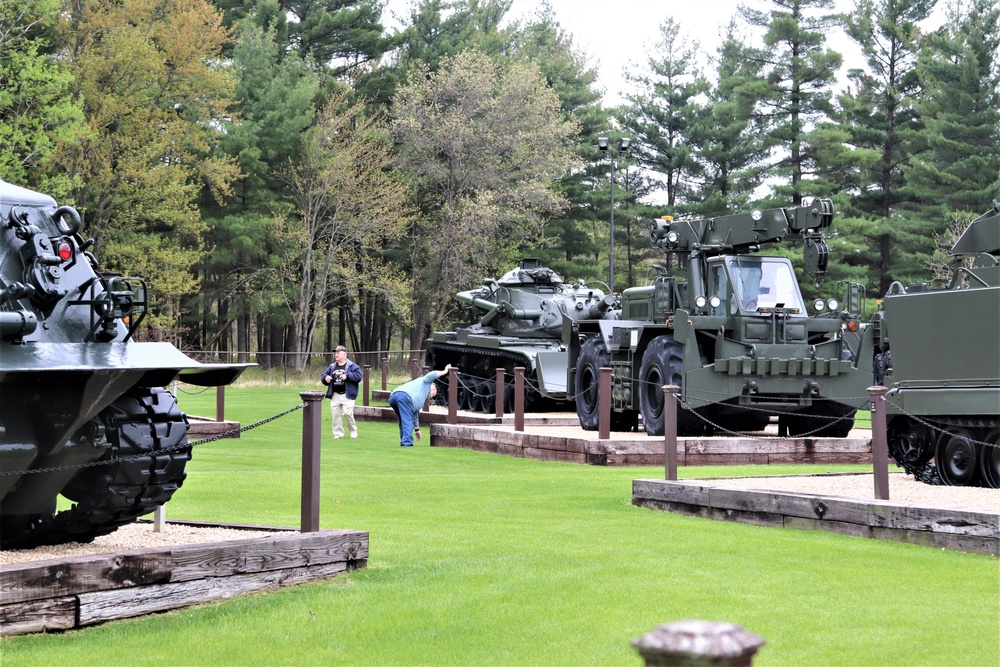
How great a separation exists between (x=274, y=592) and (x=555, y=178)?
43977 millimetres

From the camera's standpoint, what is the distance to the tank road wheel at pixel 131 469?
747 cm

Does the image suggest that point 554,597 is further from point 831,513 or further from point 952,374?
point 952,374

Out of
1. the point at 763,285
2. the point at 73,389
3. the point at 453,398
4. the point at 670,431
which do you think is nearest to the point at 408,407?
the point at 453,398

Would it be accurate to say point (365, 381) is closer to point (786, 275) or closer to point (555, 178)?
point (786, 275)

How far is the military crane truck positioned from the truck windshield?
1 centimetres

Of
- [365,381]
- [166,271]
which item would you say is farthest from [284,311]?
[365,381]

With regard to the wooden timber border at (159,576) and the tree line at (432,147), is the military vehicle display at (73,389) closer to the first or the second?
the wooden timber border at (159,576)

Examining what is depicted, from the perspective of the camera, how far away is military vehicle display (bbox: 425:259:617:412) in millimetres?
27516

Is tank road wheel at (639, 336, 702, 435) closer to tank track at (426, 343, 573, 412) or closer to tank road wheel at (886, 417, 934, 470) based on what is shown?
tank road wheel at (886, 417, 934, 470)

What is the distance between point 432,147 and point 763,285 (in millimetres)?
31565

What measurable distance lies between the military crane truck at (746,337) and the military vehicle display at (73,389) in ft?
33.3

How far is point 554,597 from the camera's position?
22.6ft

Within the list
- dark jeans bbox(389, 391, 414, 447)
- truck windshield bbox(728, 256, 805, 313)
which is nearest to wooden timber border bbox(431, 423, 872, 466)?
dark jeans bbox(389, 391, 414, 447)

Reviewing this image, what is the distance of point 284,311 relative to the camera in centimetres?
4844
